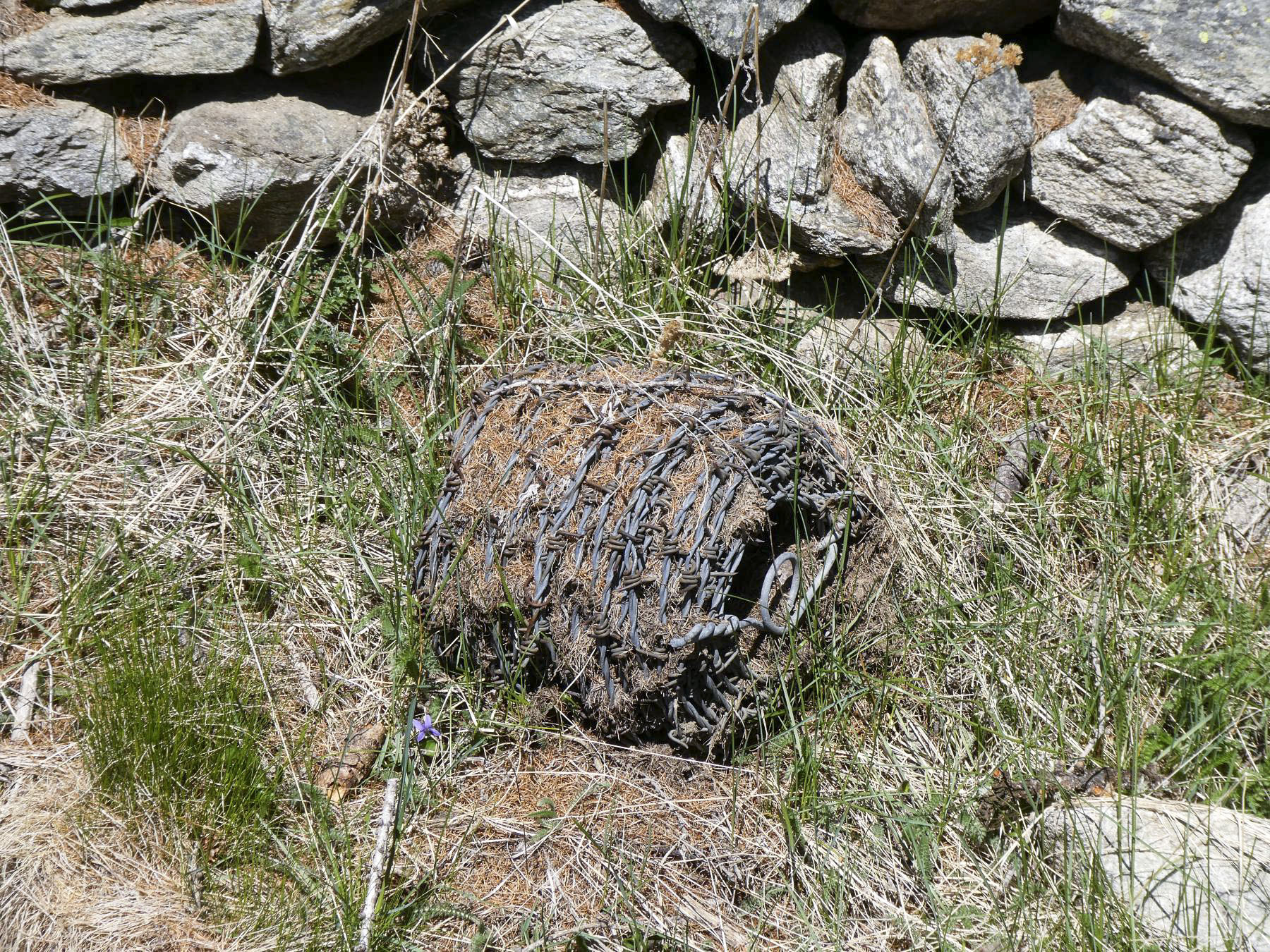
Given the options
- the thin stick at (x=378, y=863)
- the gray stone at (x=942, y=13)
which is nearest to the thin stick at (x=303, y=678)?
the thin stick at (x=378, y=863)

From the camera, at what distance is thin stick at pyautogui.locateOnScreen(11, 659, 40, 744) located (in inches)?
97.4

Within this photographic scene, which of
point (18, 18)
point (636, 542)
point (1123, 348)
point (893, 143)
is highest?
point (18, 18)

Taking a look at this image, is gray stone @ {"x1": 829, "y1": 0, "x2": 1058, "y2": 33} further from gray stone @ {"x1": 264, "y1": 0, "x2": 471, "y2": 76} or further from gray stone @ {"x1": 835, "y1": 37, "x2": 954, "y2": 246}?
gray stone @ {"x1": 264, "y1": 0, "x2": 471, "y2": 76}

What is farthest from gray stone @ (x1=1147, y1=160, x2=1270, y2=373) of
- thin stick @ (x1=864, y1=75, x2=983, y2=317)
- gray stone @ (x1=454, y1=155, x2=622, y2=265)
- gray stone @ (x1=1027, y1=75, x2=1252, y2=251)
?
gray stone @ (x1=454, y1=155, x2=622, y2=265)

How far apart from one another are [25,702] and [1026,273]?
3.28 metres

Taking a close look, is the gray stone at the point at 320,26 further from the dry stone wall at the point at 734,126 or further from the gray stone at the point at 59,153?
the gray stone at the point at 59,153

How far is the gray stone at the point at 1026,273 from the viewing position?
346 centimetres

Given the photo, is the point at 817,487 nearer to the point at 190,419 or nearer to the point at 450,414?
the point at 450,414

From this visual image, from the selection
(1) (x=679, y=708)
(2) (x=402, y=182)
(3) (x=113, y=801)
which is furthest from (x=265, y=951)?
(2) (x=402, y=182)

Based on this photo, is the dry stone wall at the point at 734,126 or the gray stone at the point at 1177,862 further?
the dry stone wall at the point at 734,126

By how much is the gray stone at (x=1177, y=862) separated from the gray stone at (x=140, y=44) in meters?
3.24

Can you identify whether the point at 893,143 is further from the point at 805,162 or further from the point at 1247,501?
the point at 1247,501

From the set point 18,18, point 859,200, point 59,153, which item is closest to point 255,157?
point 59,153

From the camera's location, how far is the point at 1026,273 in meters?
3.47
